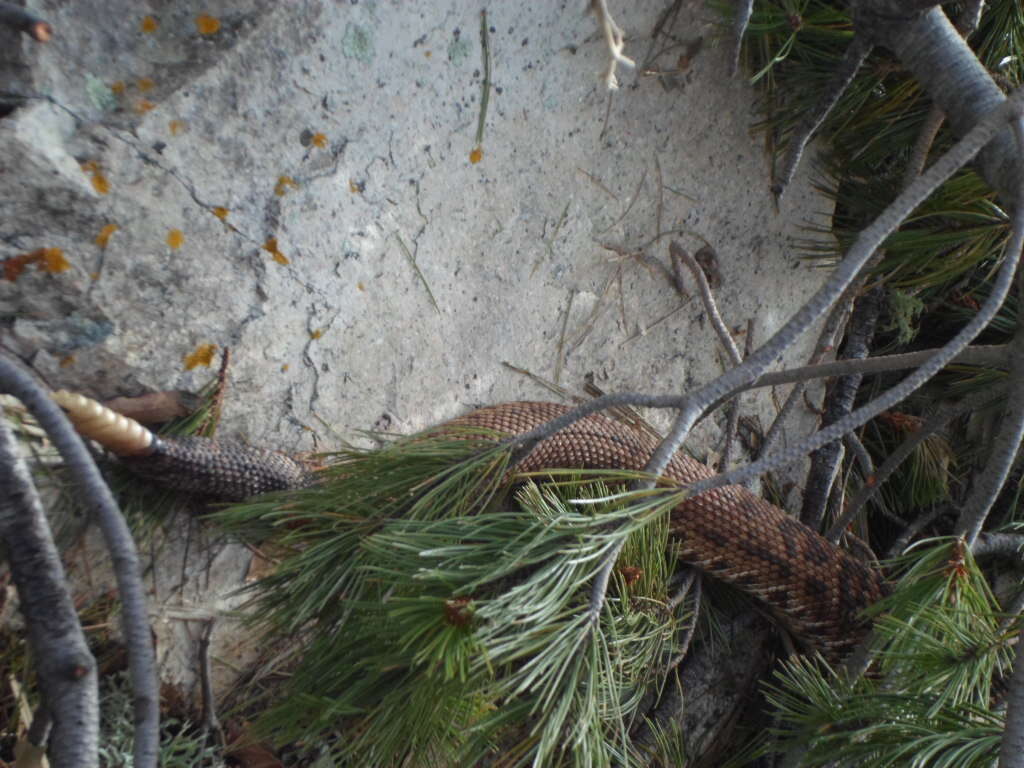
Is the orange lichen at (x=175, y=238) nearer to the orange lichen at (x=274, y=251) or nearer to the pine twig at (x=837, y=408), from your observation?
the orange lichen at (x=274, y=251)

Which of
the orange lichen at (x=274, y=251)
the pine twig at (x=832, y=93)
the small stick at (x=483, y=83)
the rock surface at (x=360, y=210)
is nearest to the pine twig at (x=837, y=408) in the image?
the rock surface at (x=360, y=210)

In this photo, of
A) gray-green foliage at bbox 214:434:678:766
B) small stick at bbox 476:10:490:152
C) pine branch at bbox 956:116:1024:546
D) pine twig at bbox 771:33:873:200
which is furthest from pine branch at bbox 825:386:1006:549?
small stick at bbox 476:10:490:152

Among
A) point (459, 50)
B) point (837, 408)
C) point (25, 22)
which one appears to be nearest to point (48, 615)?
point (25, 22)

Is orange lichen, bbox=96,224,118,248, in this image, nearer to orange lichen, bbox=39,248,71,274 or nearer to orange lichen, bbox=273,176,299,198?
orange lichen, bbox=39,248,71,274

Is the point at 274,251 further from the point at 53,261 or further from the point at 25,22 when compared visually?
the point at 25,22

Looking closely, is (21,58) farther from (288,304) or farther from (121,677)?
(121,677)

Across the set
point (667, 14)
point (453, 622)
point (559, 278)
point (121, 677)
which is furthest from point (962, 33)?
point (121, 677)
